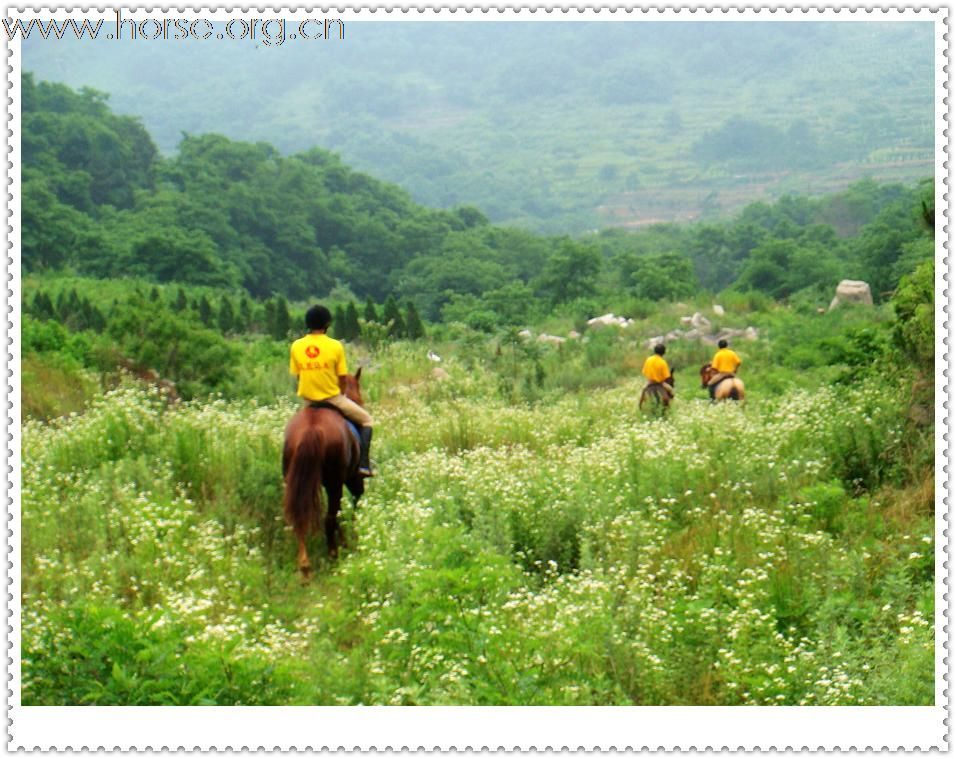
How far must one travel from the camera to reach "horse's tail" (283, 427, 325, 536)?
395 inches

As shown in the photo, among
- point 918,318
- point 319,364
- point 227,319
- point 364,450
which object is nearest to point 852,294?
point 227,319

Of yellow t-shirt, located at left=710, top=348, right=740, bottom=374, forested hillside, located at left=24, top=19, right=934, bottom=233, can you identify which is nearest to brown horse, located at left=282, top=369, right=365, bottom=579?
yellow t-shirt, located at left=710, top=348, right=740, bottom=374

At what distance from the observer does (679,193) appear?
5463 inches

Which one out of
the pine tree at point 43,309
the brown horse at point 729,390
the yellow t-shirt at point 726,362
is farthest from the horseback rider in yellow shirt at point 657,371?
the pine tree at point 43,309

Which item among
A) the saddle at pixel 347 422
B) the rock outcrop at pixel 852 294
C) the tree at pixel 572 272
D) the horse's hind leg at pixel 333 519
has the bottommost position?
the tree at pixel 572 272

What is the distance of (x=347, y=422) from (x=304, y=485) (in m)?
0.80

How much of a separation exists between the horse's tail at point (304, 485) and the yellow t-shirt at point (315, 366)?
38 centimetres

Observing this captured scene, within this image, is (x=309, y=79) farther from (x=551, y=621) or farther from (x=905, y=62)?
(x=551, y=621)

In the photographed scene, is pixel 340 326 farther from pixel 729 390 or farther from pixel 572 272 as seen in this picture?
pixel 572 272

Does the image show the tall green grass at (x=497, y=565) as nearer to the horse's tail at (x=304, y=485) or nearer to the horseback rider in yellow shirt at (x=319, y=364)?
the horse's tail at (x=304, y=485)

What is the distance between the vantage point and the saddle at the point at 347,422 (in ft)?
33.9

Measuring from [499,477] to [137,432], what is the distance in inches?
165

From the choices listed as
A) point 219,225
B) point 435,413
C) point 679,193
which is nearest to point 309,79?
point 679,193

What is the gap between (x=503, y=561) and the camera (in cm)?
793
